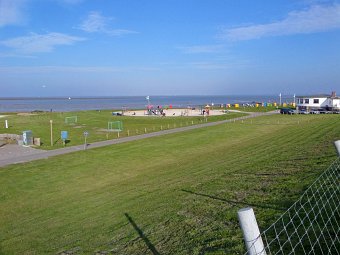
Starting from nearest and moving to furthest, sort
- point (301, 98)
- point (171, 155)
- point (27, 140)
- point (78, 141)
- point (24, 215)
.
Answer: point (24, 215) → point (171, 155) → point (27, 140) → point (78, 141) → point (301, 98)

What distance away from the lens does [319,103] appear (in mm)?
80500

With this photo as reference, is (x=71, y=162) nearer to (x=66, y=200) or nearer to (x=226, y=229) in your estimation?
(x=66, y=200)

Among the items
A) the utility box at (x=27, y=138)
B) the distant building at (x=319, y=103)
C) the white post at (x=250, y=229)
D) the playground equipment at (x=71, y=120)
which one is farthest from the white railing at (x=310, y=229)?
the distant building at (x=319, y=103)

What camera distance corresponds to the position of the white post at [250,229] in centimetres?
371

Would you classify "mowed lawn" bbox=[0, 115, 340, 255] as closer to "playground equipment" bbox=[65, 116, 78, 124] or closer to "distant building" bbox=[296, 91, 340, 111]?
"playground equipment" bbox=[65, 116, 78, 124]

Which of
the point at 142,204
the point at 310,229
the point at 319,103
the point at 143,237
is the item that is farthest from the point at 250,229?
the point at 319,103

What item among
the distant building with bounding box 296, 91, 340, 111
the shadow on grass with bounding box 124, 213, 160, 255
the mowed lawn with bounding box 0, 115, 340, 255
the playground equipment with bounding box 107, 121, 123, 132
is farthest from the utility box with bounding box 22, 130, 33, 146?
the distant building with bounding box 296, 91, 340, 111

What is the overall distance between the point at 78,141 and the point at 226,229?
3349 cm

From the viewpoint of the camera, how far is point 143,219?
11.9 metres

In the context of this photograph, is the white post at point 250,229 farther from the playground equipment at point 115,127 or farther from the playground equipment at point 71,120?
the playground equipment at point 71,120

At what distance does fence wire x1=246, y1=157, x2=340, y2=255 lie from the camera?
711 centimetres

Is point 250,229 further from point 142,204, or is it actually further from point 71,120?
point 71,120

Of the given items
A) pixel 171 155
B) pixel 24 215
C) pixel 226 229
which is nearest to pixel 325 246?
pixel 226 229

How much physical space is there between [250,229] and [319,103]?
83.4m
